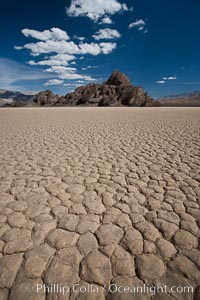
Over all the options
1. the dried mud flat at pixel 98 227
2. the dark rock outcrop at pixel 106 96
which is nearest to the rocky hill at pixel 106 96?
the dark rock outcrop at pixel 106 96

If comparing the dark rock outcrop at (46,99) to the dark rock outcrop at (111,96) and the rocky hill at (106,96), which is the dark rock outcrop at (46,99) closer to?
the rocky hill at (106,96)

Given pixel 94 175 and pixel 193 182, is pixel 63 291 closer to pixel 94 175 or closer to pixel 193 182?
pixel 94 175

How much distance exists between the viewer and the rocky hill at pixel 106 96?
59062 mm

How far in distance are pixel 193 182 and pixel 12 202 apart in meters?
2.89

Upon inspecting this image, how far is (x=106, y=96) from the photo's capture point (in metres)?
59.0

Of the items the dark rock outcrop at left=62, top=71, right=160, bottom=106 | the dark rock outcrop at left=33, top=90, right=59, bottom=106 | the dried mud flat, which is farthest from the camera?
the dark rock outcrop at left=33, top=90, right=59, bottom=106

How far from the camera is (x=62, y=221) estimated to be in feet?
6.51

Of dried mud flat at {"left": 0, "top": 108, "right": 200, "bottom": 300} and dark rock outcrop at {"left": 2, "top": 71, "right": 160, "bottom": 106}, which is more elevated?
dark rock outcrop at {"left": 2, "top": 71, "right": 160, "bottom": 106}

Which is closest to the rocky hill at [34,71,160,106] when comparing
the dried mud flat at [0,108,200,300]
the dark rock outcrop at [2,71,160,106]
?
the dark rock outcrop at [2,71,160,106]

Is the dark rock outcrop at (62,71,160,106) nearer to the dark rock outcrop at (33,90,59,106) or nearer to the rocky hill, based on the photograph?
the rocky hill

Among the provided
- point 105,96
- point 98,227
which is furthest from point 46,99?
point 98,227

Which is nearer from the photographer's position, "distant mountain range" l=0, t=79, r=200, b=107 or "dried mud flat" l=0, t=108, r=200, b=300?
"dried mud flat" l=0, t=108, r=200, b=300

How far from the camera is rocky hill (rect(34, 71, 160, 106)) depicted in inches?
2325

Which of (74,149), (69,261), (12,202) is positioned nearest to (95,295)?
(69,261)
